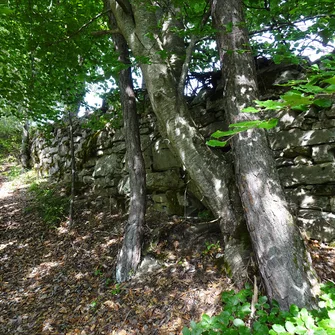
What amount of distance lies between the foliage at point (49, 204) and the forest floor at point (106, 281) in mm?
445

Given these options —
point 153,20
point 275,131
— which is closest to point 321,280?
point 275,131

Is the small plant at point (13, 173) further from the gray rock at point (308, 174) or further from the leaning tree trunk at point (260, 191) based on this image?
the gray rock at point (308, 174)

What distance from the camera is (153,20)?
3312 millimetres

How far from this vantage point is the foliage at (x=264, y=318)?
1567mm

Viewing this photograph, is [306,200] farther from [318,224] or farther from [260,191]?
[260,191]

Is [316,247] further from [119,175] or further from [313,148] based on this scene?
[119,175]

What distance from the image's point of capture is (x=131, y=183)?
12.6 ft

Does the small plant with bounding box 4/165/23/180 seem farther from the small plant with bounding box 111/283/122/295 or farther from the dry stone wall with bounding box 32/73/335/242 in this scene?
the small plant with bounding box 111/283/122/295

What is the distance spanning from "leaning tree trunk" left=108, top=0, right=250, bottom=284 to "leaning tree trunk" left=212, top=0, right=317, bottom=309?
1.19 feet

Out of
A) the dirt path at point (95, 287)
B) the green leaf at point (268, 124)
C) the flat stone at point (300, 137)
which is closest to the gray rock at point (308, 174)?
the flat stone at point (300, 137)

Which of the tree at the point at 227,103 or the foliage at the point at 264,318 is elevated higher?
the tree at the point at 227,103

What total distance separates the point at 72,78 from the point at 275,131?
3856mm

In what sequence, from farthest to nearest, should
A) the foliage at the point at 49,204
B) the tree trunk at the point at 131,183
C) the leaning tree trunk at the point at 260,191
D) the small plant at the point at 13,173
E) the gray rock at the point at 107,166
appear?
the small plant at the point at 13,173
the gray rock at the point at 107,166
the foliage at the point at 49,204
the tree trunk at the point at 131,183
the leaning tree trunk at the point at 260,191

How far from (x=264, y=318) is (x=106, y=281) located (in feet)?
7.27
